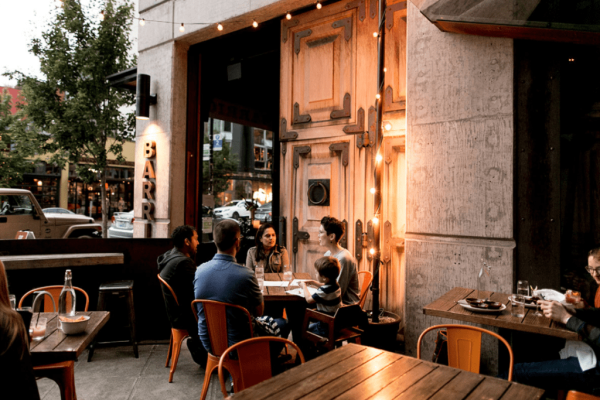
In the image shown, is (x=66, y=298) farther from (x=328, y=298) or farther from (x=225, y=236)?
(x=328, y=298)

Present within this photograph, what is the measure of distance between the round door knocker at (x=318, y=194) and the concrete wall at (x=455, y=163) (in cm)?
163

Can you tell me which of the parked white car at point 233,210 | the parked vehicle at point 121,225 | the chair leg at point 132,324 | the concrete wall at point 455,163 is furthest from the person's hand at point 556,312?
the parked vehicle at point 121,225

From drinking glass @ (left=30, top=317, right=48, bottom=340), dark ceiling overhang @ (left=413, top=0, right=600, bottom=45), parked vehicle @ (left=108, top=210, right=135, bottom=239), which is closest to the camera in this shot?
drinking glass @ (left=30, top=317, right=48, bottom=340)

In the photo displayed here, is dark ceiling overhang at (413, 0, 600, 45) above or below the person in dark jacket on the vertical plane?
above

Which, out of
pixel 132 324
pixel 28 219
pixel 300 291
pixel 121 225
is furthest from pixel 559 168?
pixel 121 225

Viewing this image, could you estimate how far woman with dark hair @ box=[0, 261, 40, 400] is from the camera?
1491 mm

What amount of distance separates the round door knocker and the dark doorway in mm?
2467

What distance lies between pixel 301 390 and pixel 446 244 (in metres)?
2.42

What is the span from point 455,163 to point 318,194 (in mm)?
2194

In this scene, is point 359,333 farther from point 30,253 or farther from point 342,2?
point 342,2

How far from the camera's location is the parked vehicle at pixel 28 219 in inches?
344

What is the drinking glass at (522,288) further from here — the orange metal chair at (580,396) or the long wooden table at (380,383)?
the long wooden table at (380,383)

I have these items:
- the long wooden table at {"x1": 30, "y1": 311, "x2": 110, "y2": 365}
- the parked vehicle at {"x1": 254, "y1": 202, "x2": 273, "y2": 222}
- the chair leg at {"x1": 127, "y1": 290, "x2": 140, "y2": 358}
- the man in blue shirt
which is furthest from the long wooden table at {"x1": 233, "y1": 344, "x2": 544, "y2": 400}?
the parked vehicle at {"x1": 254, "y1": 202, "x2": 273, "y2": 222}

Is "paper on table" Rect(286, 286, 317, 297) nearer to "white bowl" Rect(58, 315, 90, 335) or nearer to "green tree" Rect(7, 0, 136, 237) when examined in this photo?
"white bowl" Rect(58, 315, 90, 335)
